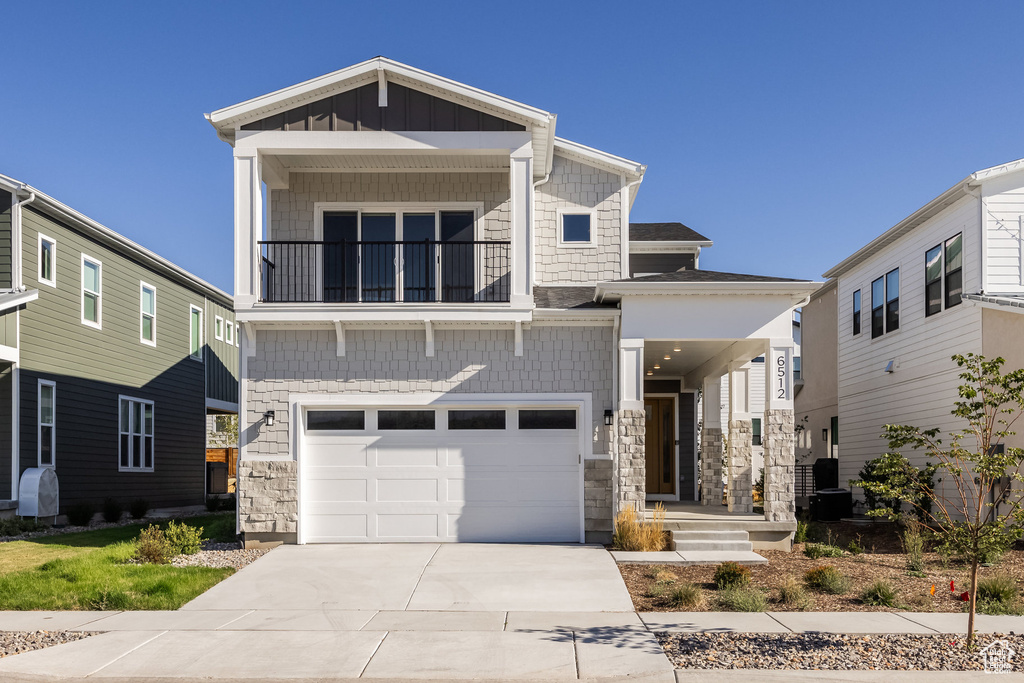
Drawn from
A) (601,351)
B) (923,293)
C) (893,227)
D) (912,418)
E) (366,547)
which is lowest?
(366,547)

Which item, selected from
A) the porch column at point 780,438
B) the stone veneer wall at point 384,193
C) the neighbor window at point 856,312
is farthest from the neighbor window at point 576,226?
the neighbor window at point 856,312

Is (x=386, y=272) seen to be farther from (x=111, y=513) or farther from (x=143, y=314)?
(x=143, y=314)

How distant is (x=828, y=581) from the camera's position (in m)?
10.0

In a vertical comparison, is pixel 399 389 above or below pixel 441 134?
below

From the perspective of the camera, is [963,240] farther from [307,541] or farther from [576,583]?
[307,541]

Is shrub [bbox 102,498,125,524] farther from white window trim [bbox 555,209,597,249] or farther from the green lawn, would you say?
white window trim [bbox 555,209,597,249]

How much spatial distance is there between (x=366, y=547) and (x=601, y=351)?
15.1ft

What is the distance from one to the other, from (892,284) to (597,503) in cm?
995

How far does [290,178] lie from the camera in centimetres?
1507

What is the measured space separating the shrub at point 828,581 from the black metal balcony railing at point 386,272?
6.61 meters

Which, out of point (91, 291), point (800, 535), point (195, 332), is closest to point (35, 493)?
point (91, 291)

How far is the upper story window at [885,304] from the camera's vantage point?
1938 centimetres

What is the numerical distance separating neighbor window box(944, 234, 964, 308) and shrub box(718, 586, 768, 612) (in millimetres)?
9128

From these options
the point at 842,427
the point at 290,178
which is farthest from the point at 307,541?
the point at 842,427
